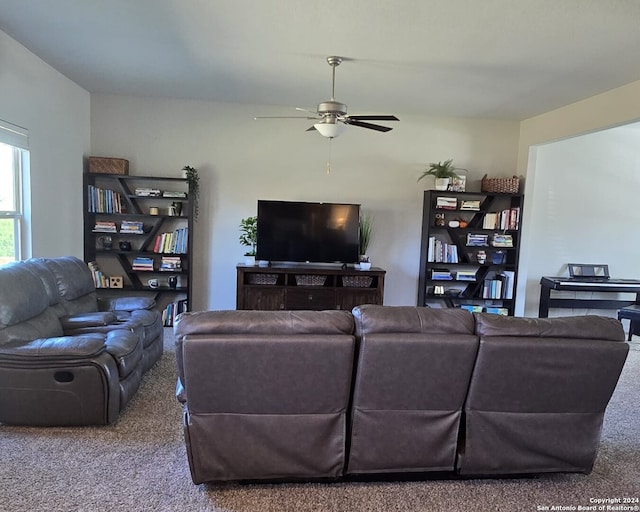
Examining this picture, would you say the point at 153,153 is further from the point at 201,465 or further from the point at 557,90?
the point at 557,90

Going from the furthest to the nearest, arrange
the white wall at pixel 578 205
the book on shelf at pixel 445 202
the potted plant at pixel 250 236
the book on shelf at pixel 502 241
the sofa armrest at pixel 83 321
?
the white wall at pixel 578 205 → the book on shelf at pixel 502 241 → the book on shelf at pixel 445 202 → the potted plant at pixel 250 236 → the sofa armrest at pixel 83 321

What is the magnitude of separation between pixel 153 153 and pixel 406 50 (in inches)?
131

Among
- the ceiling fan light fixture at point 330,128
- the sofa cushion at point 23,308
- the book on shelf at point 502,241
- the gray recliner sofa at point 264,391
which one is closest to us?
the gray recliner sofa at point 264,391

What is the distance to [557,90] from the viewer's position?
14.1 feet

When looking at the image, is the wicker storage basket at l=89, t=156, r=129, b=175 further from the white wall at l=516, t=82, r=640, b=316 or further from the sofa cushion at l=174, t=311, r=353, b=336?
the white wall at l=516, t=82, r=640, b=316

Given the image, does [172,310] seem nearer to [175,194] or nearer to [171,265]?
[171,265]

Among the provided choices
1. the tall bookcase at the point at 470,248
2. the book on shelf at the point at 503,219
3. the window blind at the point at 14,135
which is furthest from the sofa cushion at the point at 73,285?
the book on shelf at the point at 503,219

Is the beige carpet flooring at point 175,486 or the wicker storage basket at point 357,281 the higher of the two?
the wicker storage basket at point 357,281

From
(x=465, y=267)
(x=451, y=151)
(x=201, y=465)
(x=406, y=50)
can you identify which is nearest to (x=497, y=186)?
(x=451, y=151)

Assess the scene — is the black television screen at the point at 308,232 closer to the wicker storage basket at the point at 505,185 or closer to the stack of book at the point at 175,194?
the stack of book at the point at 175,194

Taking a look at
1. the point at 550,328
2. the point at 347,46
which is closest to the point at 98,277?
the point at 347,46

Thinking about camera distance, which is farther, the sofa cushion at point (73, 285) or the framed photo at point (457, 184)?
the framed photo at point (457, 184)

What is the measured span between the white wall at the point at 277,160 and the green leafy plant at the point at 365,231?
0.09m

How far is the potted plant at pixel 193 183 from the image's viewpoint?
5109 millimetres
